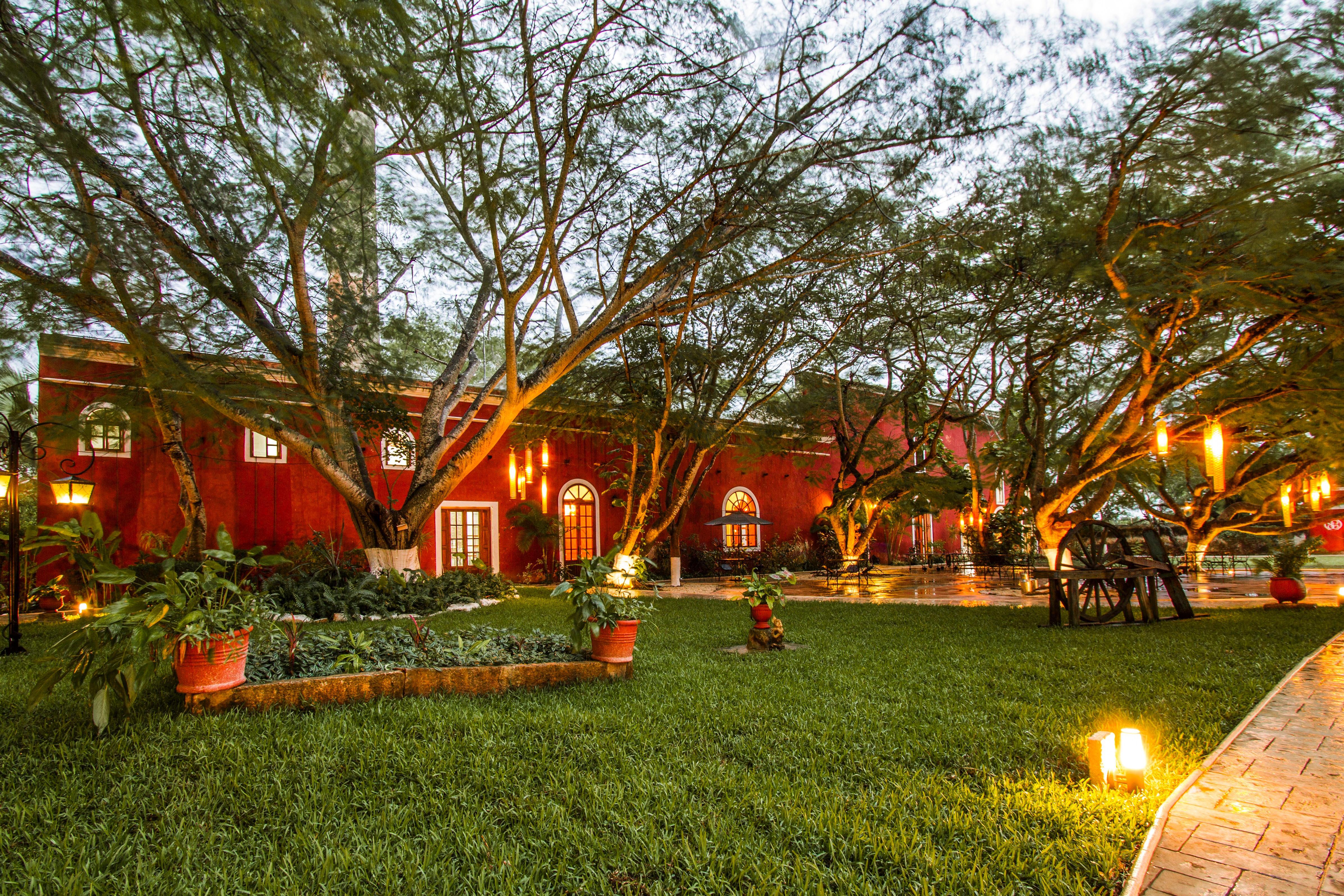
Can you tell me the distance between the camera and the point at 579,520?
18.4 m

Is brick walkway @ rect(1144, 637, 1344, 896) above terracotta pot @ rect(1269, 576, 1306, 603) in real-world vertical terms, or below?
above

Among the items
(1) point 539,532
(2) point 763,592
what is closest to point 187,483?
(1) point 539,532

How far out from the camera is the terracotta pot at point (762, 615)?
6.82 meters

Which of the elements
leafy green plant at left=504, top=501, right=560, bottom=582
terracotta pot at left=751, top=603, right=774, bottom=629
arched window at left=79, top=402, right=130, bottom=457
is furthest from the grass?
leafy green plant at left=504, top=501, right=560, bottom=582

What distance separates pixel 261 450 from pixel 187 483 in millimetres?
2412

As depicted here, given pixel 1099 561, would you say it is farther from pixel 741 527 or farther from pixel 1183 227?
pixel 741 527

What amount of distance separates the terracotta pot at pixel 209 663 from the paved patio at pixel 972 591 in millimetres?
8401

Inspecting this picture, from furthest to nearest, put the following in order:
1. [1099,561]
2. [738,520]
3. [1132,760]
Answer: [738,520] → [1099,561] → [1132,760]

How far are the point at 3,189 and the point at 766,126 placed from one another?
23.2ft

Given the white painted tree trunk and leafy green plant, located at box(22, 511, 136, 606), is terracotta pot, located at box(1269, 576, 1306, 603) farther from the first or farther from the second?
leafy green plant, located at box(22, 511, 136, 606)

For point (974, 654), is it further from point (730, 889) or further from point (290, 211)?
point (290, 211)

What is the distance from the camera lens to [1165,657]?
19.5 feet

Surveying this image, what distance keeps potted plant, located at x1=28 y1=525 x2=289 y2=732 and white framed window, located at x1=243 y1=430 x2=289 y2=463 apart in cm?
1017

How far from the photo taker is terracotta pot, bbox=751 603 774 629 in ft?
22.4
